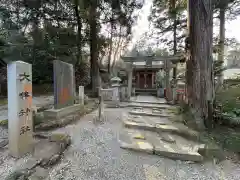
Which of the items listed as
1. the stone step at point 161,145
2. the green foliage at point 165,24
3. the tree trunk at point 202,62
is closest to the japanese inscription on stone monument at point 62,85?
the stone step at point 161,145

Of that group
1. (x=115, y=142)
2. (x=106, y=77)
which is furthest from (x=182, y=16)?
(x=115, y=142)

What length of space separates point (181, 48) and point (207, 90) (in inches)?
331

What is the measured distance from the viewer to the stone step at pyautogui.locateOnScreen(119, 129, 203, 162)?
225cm

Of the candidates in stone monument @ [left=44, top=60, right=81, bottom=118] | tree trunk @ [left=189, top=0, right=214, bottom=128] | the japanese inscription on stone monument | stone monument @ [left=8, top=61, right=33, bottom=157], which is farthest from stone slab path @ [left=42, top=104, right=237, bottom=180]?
the japanese inscription on stone monument

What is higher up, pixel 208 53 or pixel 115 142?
pixel 208 53

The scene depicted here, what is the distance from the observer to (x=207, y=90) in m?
3.03

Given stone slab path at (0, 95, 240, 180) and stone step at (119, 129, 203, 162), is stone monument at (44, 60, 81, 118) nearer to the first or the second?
stone slab path at (0, 95, 240, 180)

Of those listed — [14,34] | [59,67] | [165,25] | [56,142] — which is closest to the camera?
[56,142]

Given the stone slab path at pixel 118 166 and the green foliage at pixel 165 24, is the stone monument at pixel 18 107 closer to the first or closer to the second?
the stone slab path at pixel 118 166

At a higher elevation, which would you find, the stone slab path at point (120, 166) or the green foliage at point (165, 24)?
the green foliage at point (165, 24)

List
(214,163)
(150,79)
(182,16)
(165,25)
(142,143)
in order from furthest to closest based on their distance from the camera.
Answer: (150,79) → (165,25) → (182,16) → (142,143) → (214,163)

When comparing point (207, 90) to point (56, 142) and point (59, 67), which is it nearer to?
point (56, 142)

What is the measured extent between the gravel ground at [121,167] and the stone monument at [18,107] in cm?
70

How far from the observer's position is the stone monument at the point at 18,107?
6.43 feet
